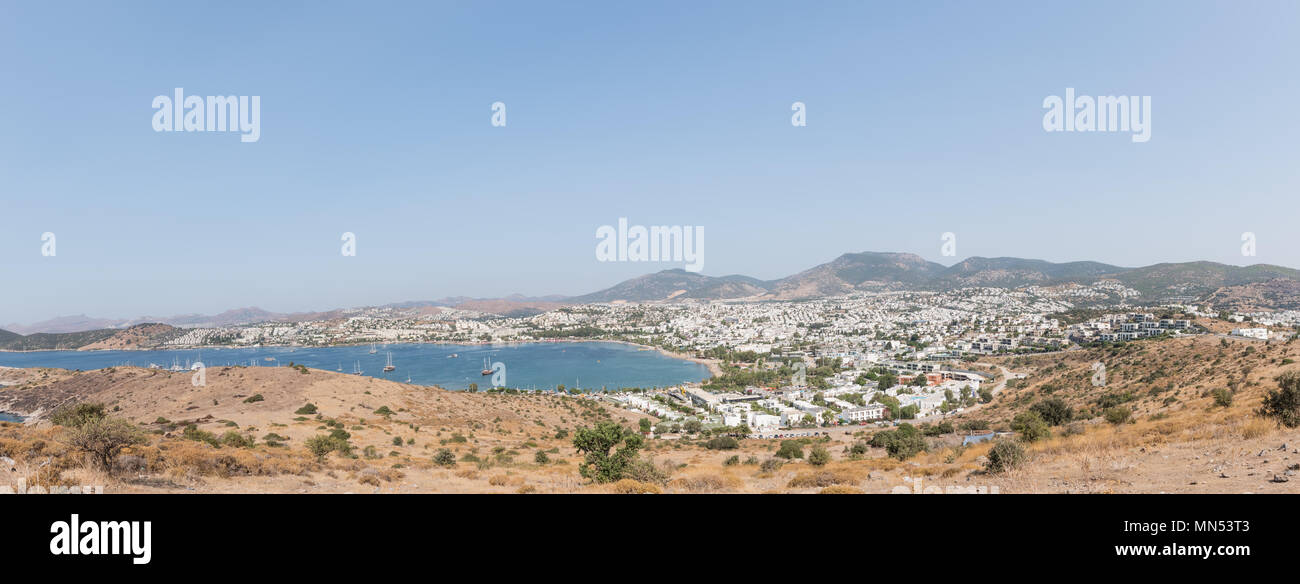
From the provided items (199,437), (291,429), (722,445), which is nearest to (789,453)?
(722,445)

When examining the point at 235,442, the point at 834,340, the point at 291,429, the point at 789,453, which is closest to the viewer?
the point at 235,442

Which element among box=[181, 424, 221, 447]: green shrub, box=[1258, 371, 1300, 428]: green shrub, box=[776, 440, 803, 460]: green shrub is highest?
box=[1258, 371, 1300, 428]: green shrub

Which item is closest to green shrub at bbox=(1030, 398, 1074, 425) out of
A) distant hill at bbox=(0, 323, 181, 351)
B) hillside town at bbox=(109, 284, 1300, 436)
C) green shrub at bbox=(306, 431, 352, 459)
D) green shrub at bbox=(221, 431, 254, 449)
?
green shrub at bbox=(306, 431, 352, 459)

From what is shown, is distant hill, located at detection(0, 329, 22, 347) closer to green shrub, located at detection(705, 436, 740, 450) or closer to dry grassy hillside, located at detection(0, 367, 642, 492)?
dry grassy hillside, located at detection(0, 367, 642, 492)

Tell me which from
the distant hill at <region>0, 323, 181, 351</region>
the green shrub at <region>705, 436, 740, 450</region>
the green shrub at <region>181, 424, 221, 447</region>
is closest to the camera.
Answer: the green shrub at <region>181, 424, 221, 447</region>

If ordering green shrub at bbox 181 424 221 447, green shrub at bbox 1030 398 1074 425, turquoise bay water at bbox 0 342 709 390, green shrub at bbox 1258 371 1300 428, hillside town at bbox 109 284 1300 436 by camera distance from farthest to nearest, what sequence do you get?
turquoise bay water at bbox 0 342 709 390, hillside town at bbox 109 284 1300 436, green shrub at bbox 1030 398 1074 425, green shrub at bbox 181 424 221 447, green shrub at bbox 1258 371 1300 428

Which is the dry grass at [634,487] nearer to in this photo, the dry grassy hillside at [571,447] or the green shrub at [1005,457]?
the dry grassy hillside at [571,447]

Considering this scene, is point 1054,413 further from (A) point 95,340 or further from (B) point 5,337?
(B) point 5,337

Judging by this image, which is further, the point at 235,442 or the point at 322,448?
the point at 235,442
